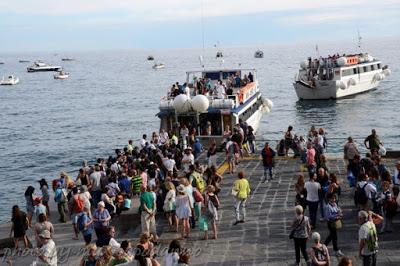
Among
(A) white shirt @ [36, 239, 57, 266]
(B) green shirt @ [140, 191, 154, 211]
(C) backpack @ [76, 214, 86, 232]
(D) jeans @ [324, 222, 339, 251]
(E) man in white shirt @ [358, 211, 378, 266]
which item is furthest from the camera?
(B) green shirt @ [140, 191, 154, 211]

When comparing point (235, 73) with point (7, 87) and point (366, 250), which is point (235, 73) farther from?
point (7, 87)

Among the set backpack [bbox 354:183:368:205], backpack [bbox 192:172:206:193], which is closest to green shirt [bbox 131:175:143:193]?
backpack [bbox 192:172:206:193]

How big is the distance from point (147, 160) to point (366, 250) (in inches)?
371

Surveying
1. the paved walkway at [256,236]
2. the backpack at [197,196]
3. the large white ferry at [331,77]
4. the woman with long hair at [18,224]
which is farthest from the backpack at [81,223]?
the large white ferry at [331,77]

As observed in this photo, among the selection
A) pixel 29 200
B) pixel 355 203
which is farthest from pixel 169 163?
pixel 355 203

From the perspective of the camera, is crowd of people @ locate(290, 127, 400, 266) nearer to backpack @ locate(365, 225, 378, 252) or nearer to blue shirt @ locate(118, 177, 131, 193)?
backpack @ locate(365, 225, 378, 252)

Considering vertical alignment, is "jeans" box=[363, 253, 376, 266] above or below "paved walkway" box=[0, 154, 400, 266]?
above

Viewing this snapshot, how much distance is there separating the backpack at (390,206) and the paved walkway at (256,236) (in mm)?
475

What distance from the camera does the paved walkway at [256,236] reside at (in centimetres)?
1254

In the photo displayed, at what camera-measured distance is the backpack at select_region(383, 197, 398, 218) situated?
42.9 feet

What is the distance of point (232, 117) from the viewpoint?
28141 millimetres

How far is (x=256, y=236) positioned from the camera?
13930 millimetres

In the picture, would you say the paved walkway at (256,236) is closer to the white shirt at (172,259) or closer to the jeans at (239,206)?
the jeans at (239,206)

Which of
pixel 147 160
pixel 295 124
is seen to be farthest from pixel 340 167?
pixel 295 124
